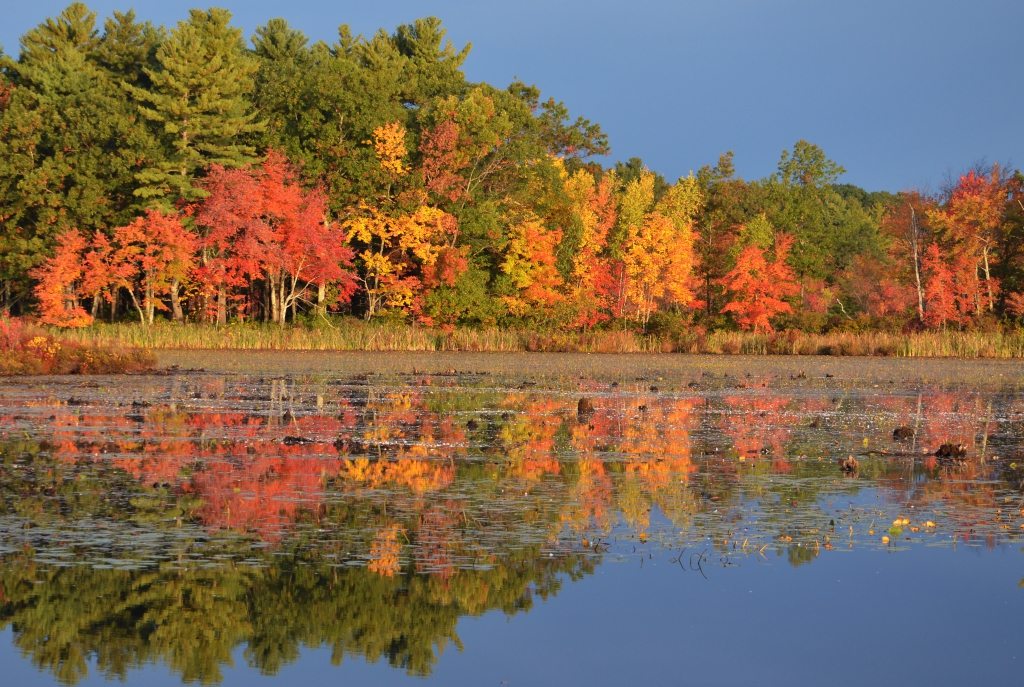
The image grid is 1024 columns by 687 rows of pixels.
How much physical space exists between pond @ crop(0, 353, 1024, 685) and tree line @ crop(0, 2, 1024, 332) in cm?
3625

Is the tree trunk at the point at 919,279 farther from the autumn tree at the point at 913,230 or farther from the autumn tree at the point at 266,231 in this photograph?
the autumn tree at the point at 266,231

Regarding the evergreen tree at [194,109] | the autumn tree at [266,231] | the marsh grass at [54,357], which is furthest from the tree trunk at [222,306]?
the marsh grass at [54,357]

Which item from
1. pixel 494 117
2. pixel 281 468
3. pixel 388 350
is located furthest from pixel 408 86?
pixel 281 468

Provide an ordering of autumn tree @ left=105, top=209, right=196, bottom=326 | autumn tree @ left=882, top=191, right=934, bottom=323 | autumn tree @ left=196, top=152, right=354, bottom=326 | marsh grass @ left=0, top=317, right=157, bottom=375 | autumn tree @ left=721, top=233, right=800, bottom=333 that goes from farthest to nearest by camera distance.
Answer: autumn tree @ left=721, top=233, right=800, bottom=333 < autumn tree @ left=882, top=191, right=934, bottom=323 < autumn tree @ left=196, top=152, right=354, bottom=326 < autumn tree @ left=105, top=209, right=196, bottom=326 < marsh grass @ left=0, top=317, right=157, bottom=375

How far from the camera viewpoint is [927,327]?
59.6 meters

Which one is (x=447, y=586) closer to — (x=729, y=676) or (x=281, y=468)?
(x=729, y=676)

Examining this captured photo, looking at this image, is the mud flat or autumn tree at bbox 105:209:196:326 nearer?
the mud flat

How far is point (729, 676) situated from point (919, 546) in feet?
12.3

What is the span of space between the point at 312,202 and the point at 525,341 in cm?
1208

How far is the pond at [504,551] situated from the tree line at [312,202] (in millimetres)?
36250

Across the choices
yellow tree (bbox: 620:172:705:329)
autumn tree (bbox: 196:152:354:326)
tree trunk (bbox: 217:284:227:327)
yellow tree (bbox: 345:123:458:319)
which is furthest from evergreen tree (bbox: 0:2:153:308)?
yellow tree (bbox: 620:172:705:329)

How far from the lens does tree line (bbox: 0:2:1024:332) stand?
175ft

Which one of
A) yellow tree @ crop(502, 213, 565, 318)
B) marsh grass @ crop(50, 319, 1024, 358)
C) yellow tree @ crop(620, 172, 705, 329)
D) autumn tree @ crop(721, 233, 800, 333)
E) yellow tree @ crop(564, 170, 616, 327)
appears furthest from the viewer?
yellow tree @ crop(620, 172, 705, 329)

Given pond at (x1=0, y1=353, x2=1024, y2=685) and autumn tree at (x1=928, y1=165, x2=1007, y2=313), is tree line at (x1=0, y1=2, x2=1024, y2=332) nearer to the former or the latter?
autumn tree at (x1=928, y1=165, x2=1007, y2=313)
